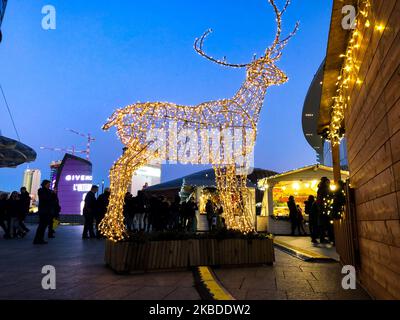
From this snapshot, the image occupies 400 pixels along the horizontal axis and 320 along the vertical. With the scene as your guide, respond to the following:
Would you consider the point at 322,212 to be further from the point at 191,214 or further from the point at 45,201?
the point at 45,201

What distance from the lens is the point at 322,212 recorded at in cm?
801

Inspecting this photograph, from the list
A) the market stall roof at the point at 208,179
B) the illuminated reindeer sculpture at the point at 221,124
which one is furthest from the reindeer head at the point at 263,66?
the market stall roof at the point at 208,179

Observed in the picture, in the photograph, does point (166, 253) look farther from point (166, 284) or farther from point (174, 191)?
point (174, 191)

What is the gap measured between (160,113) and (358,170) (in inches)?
151

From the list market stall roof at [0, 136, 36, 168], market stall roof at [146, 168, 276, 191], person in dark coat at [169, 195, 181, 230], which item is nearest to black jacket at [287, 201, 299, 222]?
person in dark coat at [169, 195, 181, 230]

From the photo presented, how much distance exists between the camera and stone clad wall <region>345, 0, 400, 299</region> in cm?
223

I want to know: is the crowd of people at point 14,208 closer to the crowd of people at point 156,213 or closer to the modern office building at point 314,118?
the crowd of people at point 156,213

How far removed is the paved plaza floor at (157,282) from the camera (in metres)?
3.33

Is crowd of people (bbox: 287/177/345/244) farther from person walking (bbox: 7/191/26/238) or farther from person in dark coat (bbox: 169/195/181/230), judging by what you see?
person walking (bbox: 7/191/26/238)

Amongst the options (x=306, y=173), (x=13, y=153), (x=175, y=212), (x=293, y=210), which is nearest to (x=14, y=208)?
(x=175, y=212)

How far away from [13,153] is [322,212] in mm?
24692

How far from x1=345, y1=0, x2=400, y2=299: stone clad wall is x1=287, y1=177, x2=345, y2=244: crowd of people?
0.91 m
